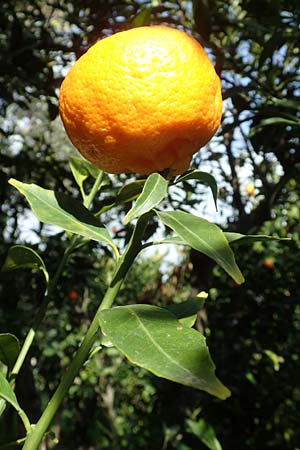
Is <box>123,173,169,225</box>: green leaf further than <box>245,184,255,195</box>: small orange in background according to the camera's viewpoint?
No

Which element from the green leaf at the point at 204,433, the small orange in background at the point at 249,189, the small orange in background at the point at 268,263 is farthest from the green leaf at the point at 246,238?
the small orange in background at the point at 249,189

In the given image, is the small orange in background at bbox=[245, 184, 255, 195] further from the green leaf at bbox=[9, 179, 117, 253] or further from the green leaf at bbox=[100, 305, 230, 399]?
the green leaf at bbox=[100, 305, 230, 399]

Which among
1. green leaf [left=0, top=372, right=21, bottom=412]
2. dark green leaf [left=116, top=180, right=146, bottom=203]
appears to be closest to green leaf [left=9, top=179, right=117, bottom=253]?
dark green leaf [left=116, top=180, right=146, bottom=203]

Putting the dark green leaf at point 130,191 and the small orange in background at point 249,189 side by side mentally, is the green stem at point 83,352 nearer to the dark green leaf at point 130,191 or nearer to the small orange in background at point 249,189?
the dark green leaf at point 130,191

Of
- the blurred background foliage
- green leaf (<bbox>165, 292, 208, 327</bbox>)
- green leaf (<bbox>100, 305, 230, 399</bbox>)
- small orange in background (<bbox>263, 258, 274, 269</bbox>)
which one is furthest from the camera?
small orange in background (<bbox>263, 258, 274, 269</bbox>)

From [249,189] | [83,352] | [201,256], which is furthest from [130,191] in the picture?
[249,189]

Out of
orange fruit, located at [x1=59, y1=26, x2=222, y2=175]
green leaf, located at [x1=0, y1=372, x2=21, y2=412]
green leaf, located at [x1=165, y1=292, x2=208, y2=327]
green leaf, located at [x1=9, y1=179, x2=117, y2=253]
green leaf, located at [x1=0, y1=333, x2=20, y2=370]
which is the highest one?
orange fruit, located at [x1=59, y1=26, x2=222, y2=175]

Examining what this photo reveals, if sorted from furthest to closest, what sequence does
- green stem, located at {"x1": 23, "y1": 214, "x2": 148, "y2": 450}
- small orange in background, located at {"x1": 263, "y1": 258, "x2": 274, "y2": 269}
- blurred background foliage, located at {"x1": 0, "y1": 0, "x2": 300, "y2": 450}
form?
small orange in background, located at {"x1": 263, "y1": 258, "x2": 274, "y2": 269} → blurred background foliage, located at {"x1": 0, "y1": 0, "x2": 300, "y2": 450} → green stem, located at {"x1": 23, "y1": 214, "x2": 148, "y2": 450}

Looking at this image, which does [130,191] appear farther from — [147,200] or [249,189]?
[249,189]

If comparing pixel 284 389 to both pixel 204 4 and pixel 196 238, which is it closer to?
pixel 204 4
